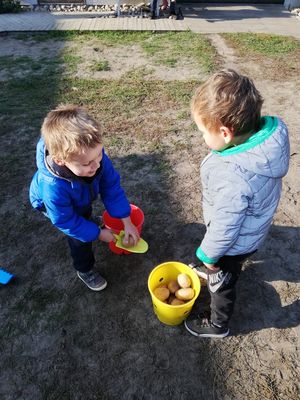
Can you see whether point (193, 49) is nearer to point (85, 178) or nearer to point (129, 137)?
point (129, 137)

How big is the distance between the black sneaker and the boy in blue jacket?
56cm

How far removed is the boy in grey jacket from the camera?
4.43 ft

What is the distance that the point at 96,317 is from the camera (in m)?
2.08

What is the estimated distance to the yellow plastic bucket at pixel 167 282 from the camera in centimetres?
182

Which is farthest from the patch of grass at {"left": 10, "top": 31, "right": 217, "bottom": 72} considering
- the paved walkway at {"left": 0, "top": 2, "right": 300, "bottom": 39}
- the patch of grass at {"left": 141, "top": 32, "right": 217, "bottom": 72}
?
the paved walkway at {"left": 0, "top": 2, "right": 300, "bottom": 39}

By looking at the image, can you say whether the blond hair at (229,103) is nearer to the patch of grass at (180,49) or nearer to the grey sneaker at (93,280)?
the grey sneaker at (93,280)

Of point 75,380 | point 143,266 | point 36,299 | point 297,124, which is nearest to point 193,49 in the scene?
point 297,124

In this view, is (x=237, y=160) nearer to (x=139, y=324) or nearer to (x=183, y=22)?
(x=139, y=324)

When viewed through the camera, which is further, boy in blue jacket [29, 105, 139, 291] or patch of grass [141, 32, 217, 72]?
patch of grass [141, 32, 217, 72]

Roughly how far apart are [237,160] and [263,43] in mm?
5400

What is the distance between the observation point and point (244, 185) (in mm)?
1382

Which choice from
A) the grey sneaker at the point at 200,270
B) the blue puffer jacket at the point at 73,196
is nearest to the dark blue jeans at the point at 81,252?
the blue puffer jacket at the point at 73,196

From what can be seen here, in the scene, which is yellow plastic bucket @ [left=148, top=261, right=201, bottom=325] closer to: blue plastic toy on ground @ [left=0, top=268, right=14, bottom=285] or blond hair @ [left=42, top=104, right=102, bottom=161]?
blond hair @ [left=42, top=104, right=102, bottom=161]

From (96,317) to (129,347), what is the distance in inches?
10.6
